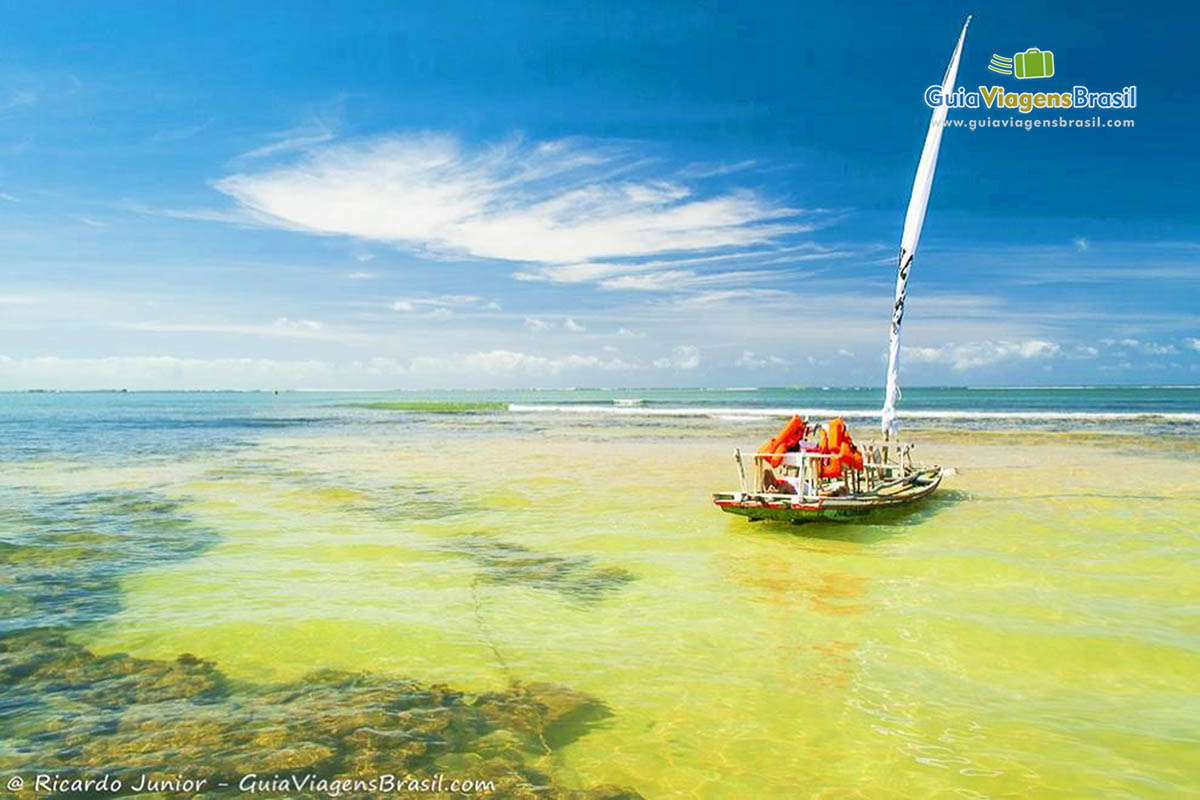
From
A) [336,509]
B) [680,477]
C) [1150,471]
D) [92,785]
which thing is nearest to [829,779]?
[92,785]

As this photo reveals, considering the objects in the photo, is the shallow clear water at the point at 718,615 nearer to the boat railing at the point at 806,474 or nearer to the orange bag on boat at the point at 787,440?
the boat railing at the point at 806,474

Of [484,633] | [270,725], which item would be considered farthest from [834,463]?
[270,725]

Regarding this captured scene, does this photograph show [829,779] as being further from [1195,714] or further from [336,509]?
[336,509]

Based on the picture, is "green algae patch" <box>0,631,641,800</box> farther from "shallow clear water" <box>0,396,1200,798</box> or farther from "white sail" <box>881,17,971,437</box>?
"white sail" <box>881,17,971,437</box>

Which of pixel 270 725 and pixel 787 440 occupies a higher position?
pixel 787 440

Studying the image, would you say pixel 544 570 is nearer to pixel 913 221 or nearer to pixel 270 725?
pixel 270 725

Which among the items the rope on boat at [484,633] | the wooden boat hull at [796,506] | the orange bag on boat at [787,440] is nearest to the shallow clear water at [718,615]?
the rope on boat at [484,633]
